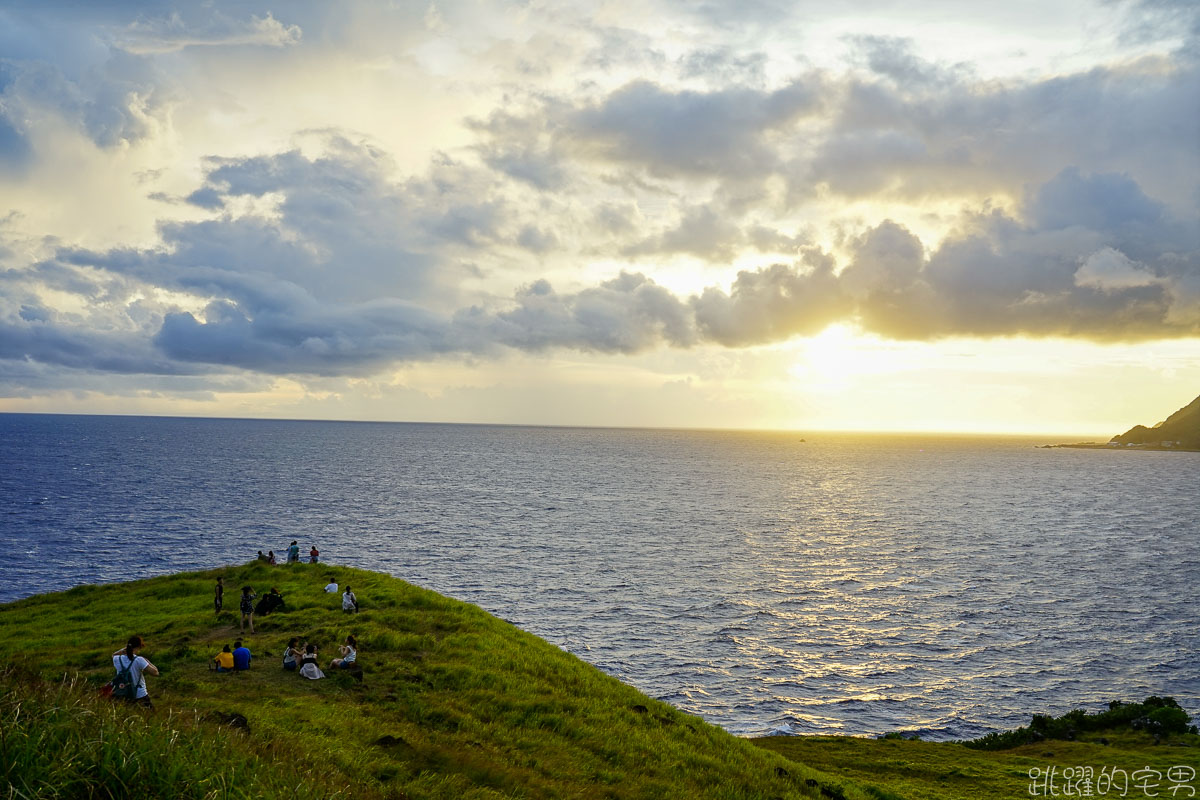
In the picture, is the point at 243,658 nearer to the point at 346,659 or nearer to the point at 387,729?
the point at 346,659

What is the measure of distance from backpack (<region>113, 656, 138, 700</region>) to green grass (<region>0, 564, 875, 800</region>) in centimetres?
193

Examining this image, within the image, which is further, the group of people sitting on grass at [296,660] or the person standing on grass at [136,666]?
the group of people sitting on grass at [296,660]

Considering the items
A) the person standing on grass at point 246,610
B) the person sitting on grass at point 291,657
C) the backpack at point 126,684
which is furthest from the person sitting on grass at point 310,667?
the person standing on grass at point 246,610

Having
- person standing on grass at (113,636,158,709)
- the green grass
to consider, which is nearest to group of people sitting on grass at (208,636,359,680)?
the green grass

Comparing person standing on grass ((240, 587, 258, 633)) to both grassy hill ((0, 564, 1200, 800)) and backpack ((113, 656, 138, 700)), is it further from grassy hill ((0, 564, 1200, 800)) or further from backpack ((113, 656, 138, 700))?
backpack ((113, 656, 138, 700))

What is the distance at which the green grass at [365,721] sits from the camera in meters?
10.4

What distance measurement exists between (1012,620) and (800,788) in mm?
64900

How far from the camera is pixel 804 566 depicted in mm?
110812

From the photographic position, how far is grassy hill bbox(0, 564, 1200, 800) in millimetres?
10672

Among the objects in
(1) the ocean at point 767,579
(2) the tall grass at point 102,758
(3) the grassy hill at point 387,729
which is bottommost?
(1) the ocean at point 767,579

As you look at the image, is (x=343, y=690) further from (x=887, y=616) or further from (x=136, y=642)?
(x=887, y=616)

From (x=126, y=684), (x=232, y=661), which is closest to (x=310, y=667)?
(x=232, y=661)

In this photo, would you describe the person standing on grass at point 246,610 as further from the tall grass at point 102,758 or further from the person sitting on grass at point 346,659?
the tall grass at point 102,758

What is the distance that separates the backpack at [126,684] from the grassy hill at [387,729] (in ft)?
5.47
